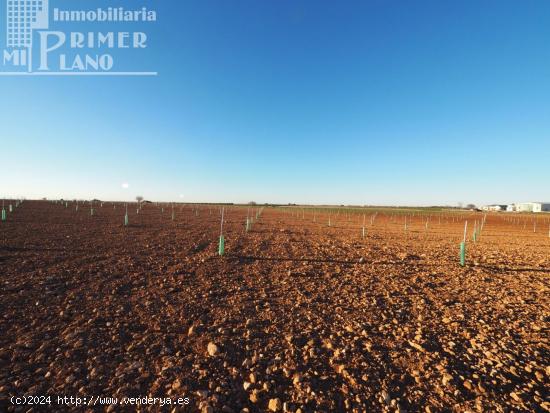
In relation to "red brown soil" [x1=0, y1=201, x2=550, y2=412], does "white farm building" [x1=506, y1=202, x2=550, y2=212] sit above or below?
above

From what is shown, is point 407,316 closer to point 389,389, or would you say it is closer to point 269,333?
point 389,389

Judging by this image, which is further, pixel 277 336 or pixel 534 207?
pixel 534 207

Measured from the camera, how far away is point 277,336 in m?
4.50

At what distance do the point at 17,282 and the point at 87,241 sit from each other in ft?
24.4

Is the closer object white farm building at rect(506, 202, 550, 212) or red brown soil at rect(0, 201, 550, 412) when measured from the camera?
red brown soil at rect(0, 201, 550, 412)

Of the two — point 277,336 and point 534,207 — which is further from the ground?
point 534,207

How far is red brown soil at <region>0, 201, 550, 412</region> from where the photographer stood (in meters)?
3.17

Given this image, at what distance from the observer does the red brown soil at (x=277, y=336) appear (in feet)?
10.4

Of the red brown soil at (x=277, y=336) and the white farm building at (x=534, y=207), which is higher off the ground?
the white farm building at (x=534, y=207)

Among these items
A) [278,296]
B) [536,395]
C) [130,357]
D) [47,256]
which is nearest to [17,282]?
[47,256]

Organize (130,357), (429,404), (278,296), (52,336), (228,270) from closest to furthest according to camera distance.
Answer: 1. (429,404)
2. (130,357)
3. (52,336)
4. (278,296)
5. (228,270)

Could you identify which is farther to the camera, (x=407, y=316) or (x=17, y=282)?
(x=17, y=282)

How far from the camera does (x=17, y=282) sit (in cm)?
685

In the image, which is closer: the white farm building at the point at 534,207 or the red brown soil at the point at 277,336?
the red brown soil at the point at 277,336
